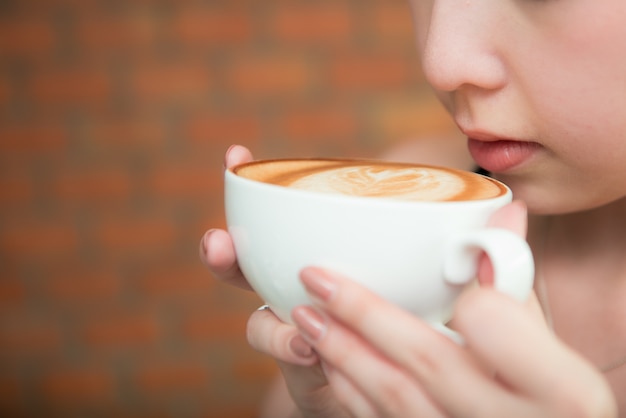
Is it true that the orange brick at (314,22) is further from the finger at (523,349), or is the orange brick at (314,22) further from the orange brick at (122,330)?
the finger at (523,349)

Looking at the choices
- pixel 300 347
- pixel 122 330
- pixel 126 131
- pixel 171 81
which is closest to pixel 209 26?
pixel 171 81

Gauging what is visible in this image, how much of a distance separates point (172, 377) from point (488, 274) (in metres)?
1.52

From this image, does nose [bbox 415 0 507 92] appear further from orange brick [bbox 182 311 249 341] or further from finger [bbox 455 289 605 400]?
orange brick [bbox 182 311 249 341]

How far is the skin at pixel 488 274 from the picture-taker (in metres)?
0.45

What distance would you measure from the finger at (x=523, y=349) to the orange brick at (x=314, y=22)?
1.40 m

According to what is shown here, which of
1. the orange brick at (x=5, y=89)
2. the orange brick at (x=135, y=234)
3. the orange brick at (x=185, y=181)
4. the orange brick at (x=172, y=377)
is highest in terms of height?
the orange brick at (x=5, y=89)

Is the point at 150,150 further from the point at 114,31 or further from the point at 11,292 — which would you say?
the point at 11,292

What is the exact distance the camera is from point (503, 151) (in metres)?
0.71

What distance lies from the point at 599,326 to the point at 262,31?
44.7 inches

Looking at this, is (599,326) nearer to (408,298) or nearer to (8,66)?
(408,298)

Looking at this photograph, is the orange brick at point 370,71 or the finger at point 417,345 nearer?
the finger at point 417,345

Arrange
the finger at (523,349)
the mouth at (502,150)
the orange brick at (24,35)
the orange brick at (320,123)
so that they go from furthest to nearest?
the orange brick at (320,123), the orange brick at (24,35), the mouth at (502,150), the finger at (523,349)

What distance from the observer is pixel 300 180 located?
1.86 ft

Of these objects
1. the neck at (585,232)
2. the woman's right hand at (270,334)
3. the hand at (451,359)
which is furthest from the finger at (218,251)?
the neck at (585,232)
